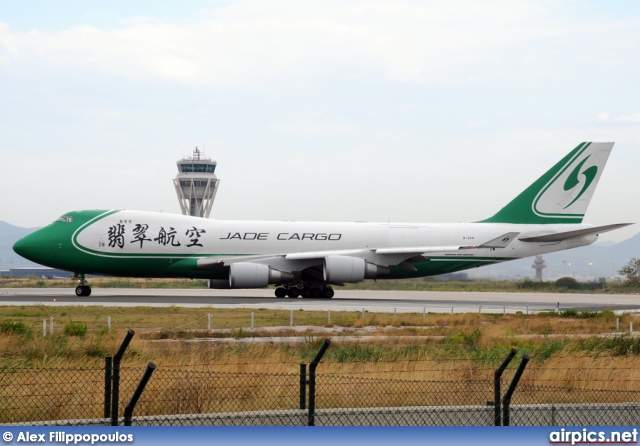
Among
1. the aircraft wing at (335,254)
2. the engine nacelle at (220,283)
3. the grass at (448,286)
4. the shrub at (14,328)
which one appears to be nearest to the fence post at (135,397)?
the shrub at (14,328)

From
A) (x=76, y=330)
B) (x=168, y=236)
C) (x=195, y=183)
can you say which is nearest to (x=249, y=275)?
(x=168, y=236)

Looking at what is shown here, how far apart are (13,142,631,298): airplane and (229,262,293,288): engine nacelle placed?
51 millimetres

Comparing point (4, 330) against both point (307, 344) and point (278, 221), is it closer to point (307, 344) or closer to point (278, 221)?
point (307, 344)

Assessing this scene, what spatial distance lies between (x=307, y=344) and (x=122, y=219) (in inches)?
998

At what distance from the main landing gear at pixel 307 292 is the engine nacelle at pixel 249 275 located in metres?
3.21

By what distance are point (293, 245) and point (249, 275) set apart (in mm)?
3886

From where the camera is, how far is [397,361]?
57.9 feet

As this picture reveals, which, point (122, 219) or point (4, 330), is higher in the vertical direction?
point (122, 219)

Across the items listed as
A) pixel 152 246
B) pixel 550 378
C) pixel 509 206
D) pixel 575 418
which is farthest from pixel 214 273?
pixel 575 418

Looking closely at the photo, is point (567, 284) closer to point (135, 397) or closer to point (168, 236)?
point (168, 236)

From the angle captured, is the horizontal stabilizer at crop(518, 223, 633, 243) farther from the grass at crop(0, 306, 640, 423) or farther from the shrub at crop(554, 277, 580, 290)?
the shrub at crop(554, 277, 580, 290)

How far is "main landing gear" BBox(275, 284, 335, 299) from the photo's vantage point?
48344 mm

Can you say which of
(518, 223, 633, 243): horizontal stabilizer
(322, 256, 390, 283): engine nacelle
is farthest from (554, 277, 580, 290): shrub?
(322, 256, 390, 283): engine nacelle

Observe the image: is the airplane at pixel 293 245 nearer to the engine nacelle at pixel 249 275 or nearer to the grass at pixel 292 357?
the engine nacelle at pixel 249 275
